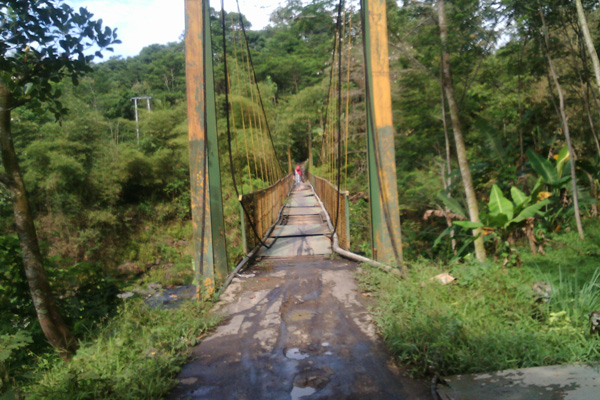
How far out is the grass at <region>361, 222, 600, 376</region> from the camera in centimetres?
222

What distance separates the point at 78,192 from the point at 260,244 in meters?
14.0

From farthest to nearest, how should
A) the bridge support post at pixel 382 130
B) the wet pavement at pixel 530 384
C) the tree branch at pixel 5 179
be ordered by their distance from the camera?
1. the bridge support post at pixel 382 130
2. the tree branch at pixel 5 179
3. the wet pavement at pixel 530 384

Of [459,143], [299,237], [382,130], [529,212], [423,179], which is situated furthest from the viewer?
[423,179]

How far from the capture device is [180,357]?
2.45 metres

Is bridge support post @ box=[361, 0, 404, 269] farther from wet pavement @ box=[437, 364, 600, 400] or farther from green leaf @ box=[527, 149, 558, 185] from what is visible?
green leaf @ box=[527, 149, 558, 185]

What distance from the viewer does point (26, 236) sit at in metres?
3.30

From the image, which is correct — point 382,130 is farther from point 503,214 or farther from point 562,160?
point 562,160

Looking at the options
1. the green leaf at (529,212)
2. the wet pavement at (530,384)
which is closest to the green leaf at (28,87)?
the wet pavement at (530,384)

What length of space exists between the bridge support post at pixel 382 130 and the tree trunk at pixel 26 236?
2.84 m

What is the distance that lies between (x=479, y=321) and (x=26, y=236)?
3.33 meters

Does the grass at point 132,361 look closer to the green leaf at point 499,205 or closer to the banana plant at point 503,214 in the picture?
the banana plant at point 503,214

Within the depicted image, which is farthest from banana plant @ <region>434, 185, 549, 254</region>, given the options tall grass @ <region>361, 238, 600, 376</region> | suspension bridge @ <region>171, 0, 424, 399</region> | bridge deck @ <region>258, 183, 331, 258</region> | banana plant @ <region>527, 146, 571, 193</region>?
bridge deck @ <region>258, 183, 331, 258</region>

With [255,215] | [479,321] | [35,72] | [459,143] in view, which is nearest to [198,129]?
[35,72]

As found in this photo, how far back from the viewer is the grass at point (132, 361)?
2.07m
